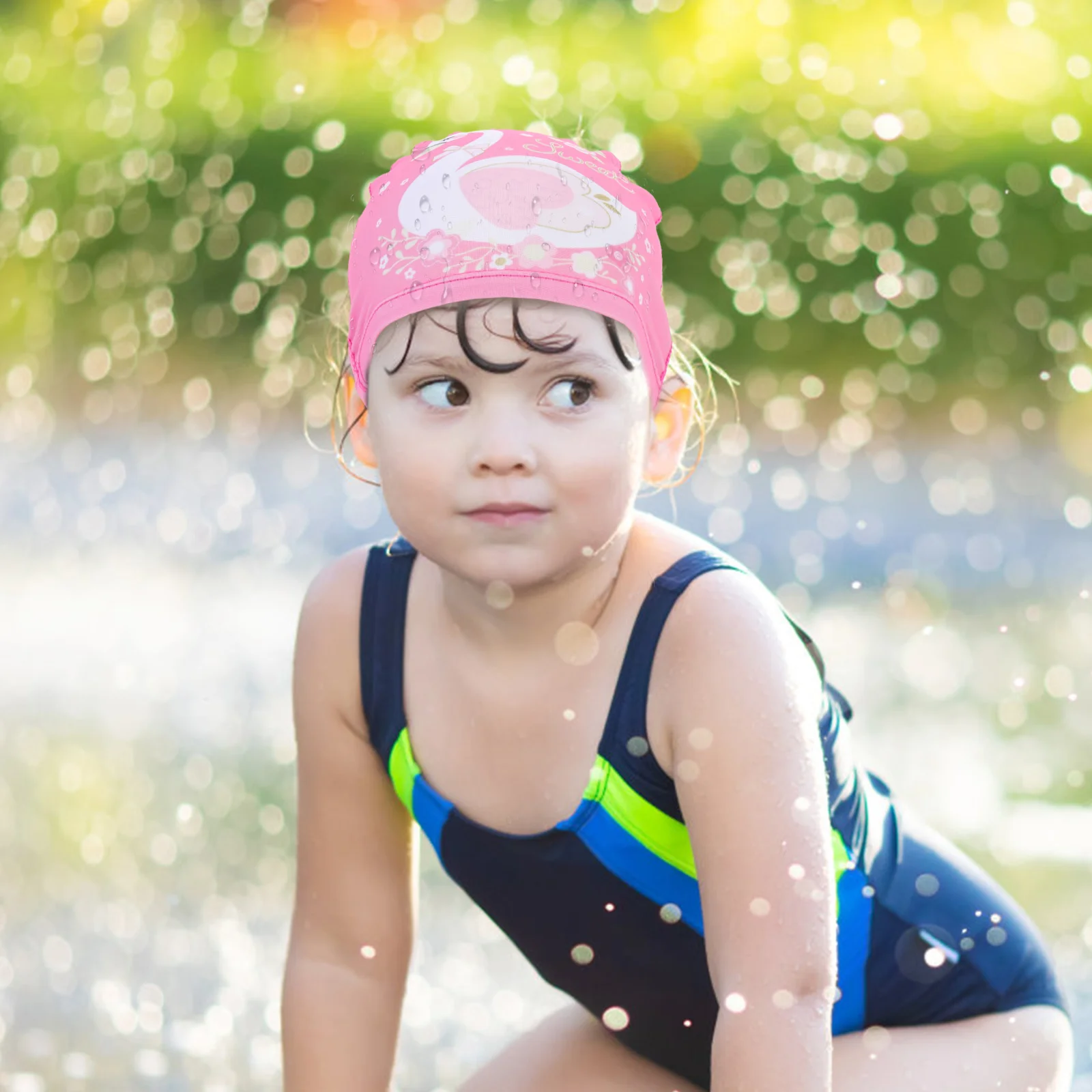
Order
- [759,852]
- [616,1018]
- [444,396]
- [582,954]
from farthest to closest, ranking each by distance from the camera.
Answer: [616,1018]
[582,954]
[444,396]
[759,852]

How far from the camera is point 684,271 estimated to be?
12.2 meters

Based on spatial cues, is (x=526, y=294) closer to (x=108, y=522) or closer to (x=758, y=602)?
(x=758, y=602)

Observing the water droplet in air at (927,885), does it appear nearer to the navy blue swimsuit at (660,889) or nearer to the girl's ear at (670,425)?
the navy blue swimsuit at (660,889)

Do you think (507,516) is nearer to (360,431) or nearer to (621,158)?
(360,431)

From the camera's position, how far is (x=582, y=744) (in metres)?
2.13

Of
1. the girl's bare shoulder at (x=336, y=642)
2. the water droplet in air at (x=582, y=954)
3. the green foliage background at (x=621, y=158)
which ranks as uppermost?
the girl's bare shoulder at (x=336, y=642)

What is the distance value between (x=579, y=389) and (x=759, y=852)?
60 cm

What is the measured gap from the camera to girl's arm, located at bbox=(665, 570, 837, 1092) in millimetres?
1883

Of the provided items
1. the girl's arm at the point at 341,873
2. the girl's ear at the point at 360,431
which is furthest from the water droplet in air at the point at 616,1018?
the girl's ear at the point at 360,431

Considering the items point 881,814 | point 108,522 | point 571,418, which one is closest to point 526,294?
point 571,418

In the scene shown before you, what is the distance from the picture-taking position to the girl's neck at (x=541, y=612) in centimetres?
217

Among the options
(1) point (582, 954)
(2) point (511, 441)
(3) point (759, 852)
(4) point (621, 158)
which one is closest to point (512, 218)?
(2) point (511, 441)

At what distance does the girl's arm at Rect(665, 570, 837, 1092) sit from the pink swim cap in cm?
43

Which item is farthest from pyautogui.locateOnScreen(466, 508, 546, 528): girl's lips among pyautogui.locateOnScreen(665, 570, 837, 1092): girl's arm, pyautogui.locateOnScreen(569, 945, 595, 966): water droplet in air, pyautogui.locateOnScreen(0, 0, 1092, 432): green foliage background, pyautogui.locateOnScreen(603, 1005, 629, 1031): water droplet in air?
→ pyautogui.locateOnScreen(0, 0, 1092, 432): green foliage background
